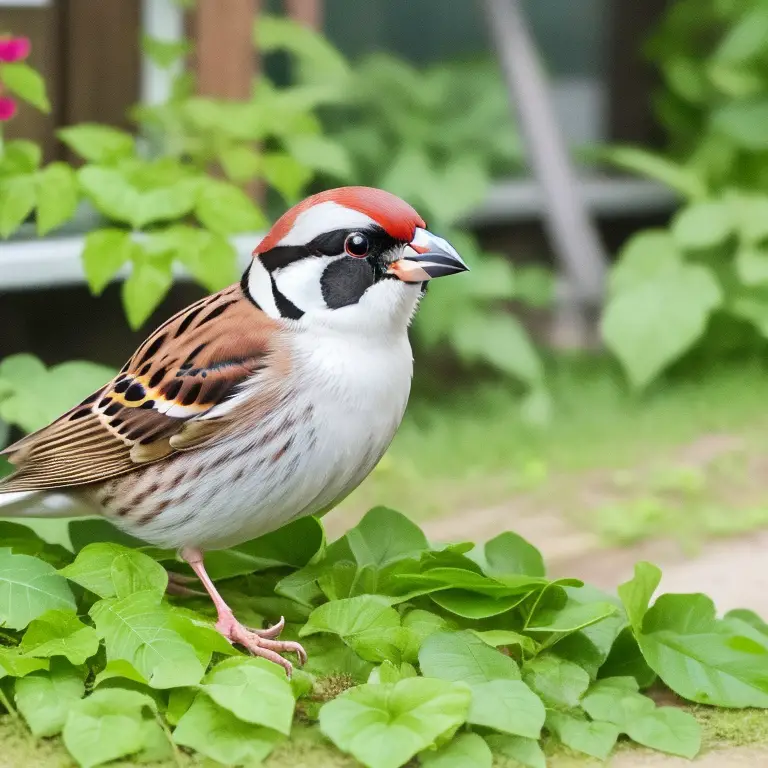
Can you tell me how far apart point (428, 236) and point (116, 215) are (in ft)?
5.27

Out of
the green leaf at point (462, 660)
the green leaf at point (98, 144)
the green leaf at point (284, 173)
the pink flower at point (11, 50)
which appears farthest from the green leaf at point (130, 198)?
the green leaf at point (462, 660)

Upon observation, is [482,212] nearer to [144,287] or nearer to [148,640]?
[144,287]

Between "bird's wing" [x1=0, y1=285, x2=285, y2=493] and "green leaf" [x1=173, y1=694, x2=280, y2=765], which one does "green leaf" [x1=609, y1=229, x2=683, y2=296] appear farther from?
"green leaf" [x1=173, y1=694, x2=280, y2=765]

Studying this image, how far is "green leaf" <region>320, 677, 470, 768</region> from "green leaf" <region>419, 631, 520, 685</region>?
92 mm

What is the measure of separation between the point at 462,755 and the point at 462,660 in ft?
0.80

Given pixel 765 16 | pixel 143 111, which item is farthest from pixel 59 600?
pixel 765 16

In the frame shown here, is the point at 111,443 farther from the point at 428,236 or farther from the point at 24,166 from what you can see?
the point at 24,166

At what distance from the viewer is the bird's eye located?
2283mm

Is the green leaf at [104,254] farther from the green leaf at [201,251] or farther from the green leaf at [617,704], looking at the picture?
the green leaf at [617,704]

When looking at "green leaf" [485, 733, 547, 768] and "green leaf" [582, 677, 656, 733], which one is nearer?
"green leaf" [485, 733, 547, 768]

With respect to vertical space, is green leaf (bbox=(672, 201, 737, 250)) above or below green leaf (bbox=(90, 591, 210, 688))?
above

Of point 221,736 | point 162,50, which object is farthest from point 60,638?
point 162,50

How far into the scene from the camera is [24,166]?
3629 millimetres

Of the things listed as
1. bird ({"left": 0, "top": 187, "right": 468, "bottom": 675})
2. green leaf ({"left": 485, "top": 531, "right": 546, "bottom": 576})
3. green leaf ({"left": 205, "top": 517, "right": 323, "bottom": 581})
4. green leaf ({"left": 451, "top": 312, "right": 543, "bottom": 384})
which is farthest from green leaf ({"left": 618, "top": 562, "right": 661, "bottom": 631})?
green leaf ({"left": 451, "top": 312, "right": 543, "bottom": 384})
